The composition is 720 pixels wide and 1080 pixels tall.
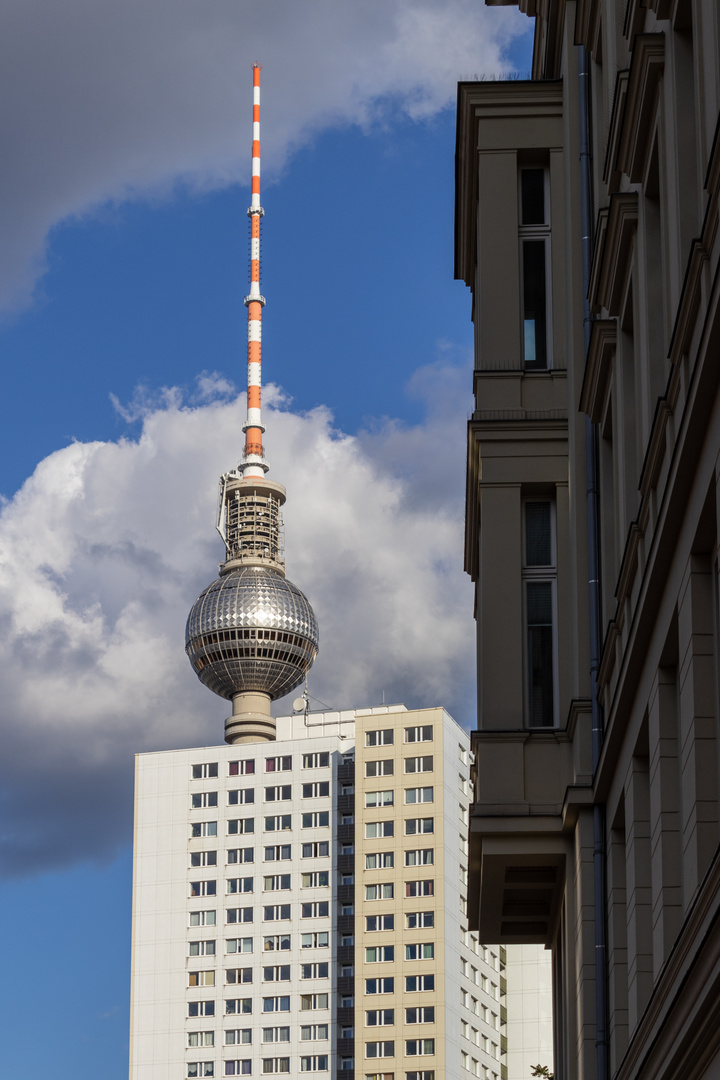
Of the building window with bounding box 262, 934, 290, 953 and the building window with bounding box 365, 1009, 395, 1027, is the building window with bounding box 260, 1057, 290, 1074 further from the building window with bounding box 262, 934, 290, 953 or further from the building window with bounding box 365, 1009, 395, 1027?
the building window with bounding box 365, 1009, 395, 1027

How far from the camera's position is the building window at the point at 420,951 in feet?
502

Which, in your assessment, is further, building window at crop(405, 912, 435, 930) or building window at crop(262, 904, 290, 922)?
building window at crop(262, 904, 290, 922)

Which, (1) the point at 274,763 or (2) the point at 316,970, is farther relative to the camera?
(1) the point at 274,763

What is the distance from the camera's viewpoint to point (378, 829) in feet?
529

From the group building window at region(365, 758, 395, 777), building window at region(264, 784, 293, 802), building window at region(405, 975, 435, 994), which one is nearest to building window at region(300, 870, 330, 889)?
building window at region(264, 784, 293, 802)

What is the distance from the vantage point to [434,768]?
158375 mm

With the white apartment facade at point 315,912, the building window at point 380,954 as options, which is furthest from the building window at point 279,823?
the building window at point 380,954

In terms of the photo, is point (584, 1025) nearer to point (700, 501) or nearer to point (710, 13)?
point (700, 501)

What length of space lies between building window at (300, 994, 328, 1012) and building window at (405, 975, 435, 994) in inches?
418

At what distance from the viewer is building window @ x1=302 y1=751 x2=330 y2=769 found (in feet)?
563

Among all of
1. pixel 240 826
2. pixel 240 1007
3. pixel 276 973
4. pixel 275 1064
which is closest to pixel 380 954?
pixel 276 973

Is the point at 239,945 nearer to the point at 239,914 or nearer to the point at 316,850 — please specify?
the point at 239,914

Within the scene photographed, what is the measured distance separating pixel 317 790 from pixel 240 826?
8.52 meters

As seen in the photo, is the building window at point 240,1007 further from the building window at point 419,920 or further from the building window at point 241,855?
the building window at point 419,920
